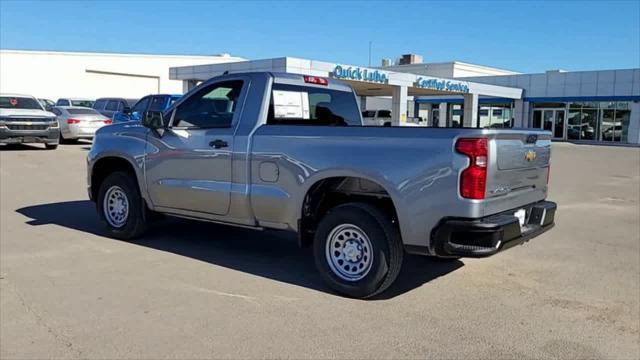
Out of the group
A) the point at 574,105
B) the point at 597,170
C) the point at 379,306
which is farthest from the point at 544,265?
the point at 574,105

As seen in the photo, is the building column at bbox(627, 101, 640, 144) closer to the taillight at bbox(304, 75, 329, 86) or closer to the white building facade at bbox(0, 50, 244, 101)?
the taillight at bbox(304, 75, 329, 86)

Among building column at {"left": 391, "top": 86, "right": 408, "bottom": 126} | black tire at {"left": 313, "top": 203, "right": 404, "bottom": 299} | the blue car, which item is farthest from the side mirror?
building column at {"left": 391, "top": 86, "right": 408, "bottom": 126}

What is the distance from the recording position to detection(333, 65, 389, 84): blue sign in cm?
3190

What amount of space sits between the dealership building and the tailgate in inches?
830

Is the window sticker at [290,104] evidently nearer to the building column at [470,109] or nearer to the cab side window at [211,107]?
the cab side window at [211,107]

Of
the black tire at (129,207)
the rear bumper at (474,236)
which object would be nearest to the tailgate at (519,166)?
the rear bumper at (474,236)

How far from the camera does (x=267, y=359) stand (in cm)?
387

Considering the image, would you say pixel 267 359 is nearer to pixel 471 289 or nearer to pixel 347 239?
pixel 347 239

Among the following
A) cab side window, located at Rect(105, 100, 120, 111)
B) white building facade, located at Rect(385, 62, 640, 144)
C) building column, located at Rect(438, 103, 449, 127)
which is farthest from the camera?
building column, located at Rect(438, 103, 449, 127)

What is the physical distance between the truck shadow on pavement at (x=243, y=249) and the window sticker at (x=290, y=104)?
1607mm

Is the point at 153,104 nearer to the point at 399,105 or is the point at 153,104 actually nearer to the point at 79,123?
the point at 79,123

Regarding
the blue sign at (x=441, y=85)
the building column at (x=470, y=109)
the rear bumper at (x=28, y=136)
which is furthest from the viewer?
the building column at (x=470, y=109)

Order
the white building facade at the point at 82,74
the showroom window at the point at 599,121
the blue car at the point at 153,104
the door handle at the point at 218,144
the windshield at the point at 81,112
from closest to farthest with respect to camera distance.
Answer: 1. the door handle at the point at 218,144
2. the blue car at the point at 153,104
3. the windshield at the point at 81,112
4. the showroom window at the point at 599,121
5. the white building facade at the point at 82,74

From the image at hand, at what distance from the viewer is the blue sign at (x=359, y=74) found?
31905 mm
